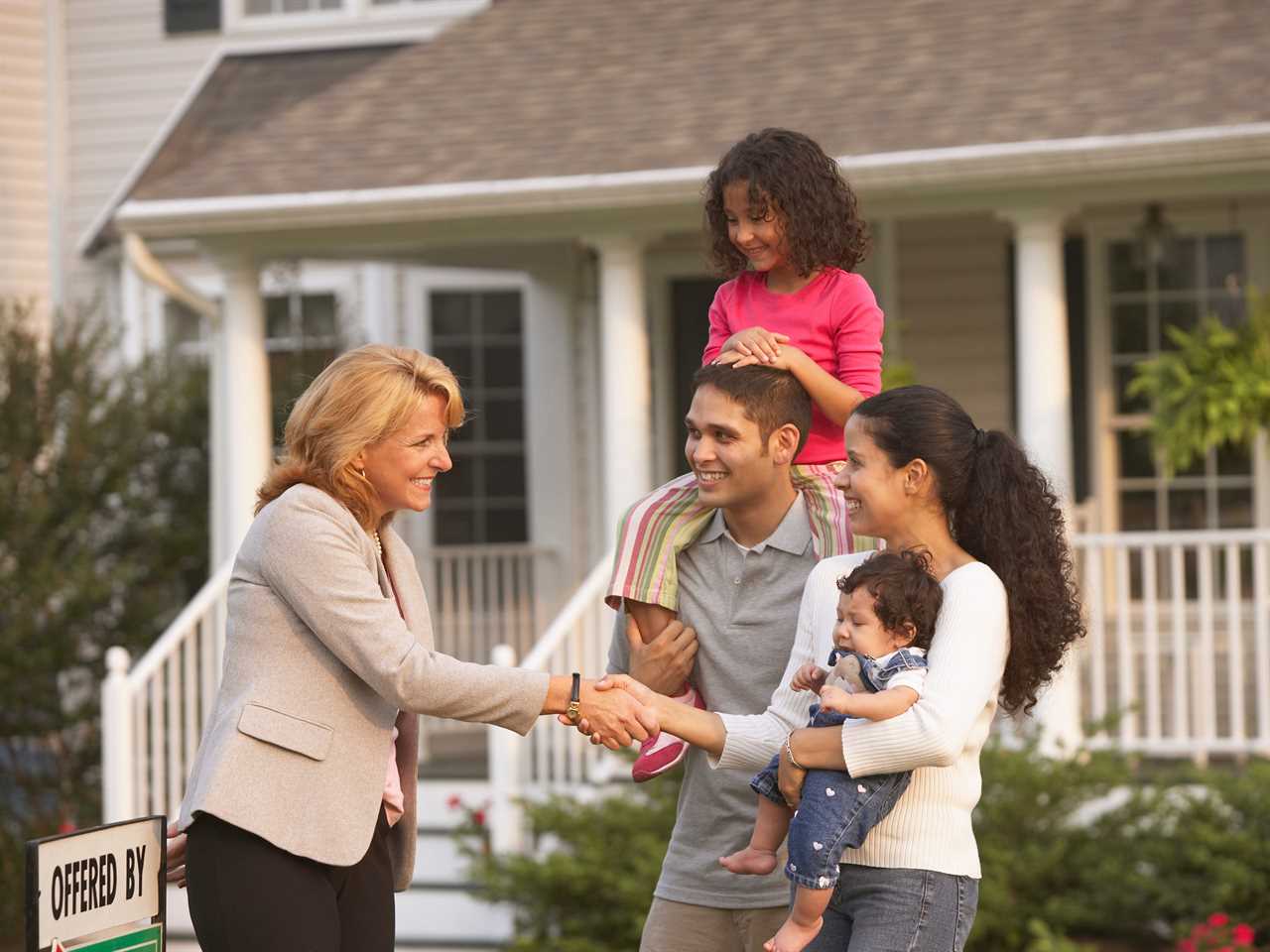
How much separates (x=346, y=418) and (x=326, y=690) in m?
0.53

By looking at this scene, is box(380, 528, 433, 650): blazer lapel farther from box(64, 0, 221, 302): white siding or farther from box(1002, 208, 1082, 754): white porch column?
box(64, 0, 221, 302): white siding

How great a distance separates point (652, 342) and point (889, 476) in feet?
26.6

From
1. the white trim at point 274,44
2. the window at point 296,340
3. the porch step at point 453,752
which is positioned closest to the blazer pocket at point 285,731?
the porch step at point 453,752

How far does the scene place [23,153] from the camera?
13586 millimetres

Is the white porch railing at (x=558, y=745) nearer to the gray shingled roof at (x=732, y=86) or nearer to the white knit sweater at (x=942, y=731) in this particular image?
the gray shingled roof at (x=732, y=86)

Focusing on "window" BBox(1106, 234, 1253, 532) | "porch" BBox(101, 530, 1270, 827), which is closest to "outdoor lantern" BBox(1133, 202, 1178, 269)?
"window" BBox(1106, 234, 1253, 532)

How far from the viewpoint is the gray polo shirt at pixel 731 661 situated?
375 cm

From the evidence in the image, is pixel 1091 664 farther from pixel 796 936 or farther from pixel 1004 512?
pixel 796 936

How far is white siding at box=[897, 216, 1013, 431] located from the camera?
10930mm

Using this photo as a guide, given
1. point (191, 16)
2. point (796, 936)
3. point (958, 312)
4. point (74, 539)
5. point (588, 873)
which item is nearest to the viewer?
point (796, 936)

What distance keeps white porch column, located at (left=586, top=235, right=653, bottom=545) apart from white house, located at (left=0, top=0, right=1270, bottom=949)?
0.02m

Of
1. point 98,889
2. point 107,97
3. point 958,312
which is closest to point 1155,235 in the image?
point 958,312

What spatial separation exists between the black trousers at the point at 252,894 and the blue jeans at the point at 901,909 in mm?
969

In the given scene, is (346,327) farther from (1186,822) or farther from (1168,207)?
(1186,822)
